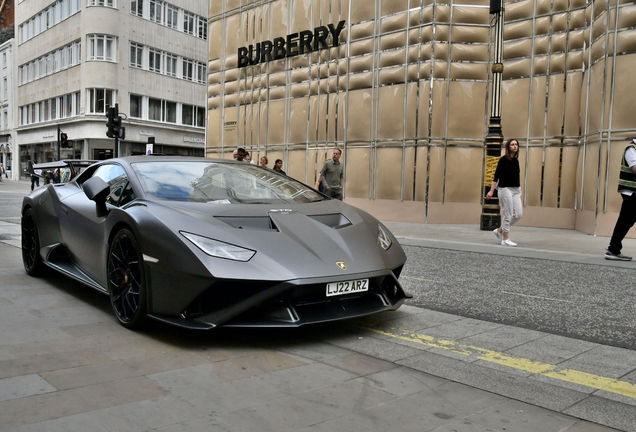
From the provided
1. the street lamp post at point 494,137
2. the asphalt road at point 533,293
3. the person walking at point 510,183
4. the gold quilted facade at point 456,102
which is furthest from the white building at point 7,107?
the asphalt road at point 533,293

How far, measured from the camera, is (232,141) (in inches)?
949

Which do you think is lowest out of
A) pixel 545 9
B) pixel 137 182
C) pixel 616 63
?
pixel 137 182

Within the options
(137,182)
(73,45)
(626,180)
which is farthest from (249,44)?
(73,45)

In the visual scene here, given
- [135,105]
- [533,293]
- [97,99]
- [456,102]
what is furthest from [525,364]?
[135,105]

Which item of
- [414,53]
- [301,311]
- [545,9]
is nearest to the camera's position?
[301,311]

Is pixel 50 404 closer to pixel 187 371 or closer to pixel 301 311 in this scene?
pixel 187 371

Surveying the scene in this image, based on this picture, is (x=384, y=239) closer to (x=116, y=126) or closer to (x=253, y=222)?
(x=253, y=222)

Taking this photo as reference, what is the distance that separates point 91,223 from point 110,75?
131 feet

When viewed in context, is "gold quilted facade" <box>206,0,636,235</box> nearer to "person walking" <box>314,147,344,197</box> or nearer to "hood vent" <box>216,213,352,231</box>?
"person walking" <box>314,147,344,197</box>

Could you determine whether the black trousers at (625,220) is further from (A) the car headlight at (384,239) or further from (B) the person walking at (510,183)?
(A) the car headlight at (384,239)

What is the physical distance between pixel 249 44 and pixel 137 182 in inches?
768

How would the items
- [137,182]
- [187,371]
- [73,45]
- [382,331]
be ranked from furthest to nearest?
[73,45], [137,182], [382,331], [187,371]

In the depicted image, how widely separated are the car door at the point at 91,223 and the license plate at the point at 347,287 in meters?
1.78

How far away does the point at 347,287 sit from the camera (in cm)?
394
